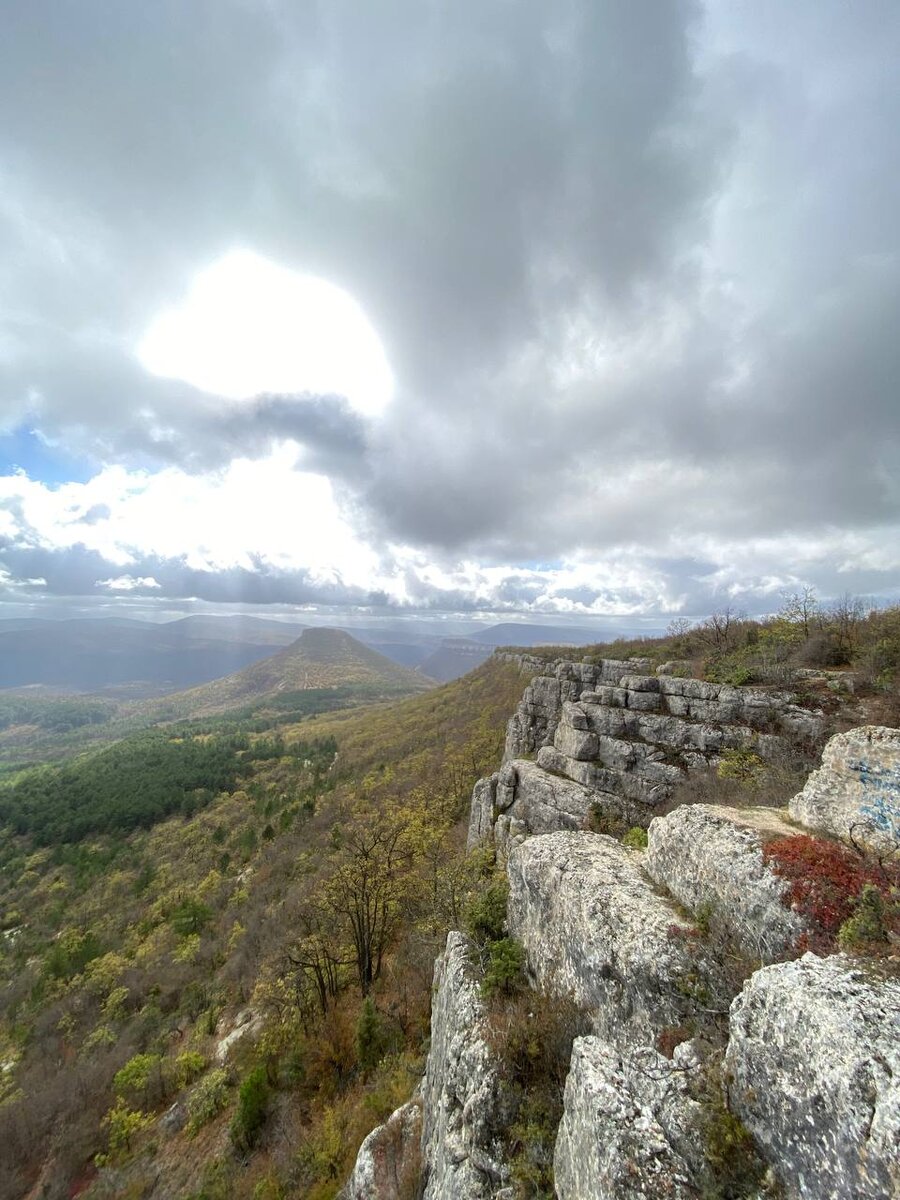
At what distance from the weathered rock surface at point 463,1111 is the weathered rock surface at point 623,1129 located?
1799 millimetres

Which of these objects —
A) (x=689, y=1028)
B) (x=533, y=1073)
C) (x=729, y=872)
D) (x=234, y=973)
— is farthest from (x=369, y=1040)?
(x=234, y=973)

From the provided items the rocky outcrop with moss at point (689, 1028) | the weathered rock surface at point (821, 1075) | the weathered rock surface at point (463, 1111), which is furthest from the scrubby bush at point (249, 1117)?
the weathered rock surface at point (821, 1075)

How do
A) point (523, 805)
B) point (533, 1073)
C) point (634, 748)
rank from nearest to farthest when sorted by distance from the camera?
point (533, 1073) → point (634, 748) → point (523, 805)

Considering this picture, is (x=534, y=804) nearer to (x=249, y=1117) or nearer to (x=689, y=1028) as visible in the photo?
(x=689, y=1028)

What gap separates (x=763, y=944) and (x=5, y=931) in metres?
124

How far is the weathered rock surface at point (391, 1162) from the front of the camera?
482 inches

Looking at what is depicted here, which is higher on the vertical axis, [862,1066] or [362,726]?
[862,1066]

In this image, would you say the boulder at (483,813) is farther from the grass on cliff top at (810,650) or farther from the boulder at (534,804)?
the grass on cliff top at (810,650)

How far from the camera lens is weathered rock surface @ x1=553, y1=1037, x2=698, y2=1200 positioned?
21.1ft

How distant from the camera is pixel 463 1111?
9.74m

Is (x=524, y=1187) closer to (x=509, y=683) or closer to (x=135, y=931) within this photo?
(x=135, y=931)

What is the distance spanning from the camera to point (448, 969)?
14.9 meters

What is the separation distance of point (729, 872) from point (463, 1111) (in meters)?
8.51

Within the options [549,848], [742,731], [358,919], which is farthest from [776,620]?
[358,919]
